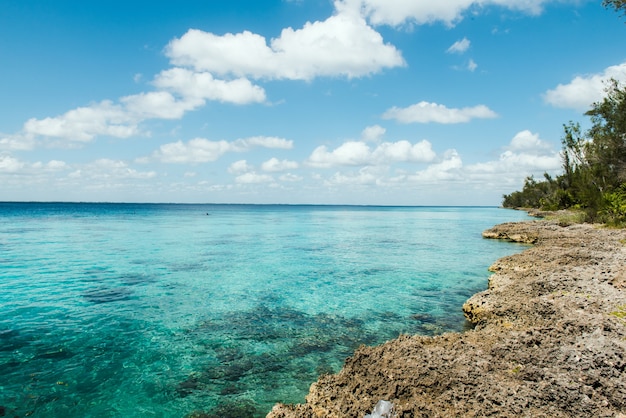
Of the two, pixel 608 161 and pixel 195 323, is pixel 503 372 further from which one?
pixel 608 161

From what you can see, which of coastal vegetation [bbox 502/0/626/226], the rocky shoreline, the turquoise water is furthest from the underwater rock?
coastal vegetation [bbox 502/0/626/226]

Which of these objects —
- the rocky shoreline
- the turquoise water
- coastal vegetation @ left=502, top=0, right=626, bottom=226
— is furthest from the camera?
coastal vegetation @ left=502, top=0, right=626, bottom=226

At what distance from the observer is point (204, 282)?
2028 centimetres

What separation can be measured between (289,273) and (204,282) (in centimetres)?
532

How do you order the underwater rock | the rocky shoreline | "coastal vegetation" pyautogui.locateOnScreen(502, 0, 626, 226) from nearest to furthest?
the underwater rock < the rocky shoreline < "coastal vegetation" pyautogui.locateOnScreen(502, 0, 626, 226)

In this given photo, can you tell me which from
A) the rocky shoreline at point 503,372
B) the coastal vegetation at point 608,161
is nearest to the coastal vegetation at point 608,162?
the coastal vegetation at point 608,161

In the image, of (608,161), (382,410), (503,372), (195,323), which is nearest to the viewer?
(382,410)

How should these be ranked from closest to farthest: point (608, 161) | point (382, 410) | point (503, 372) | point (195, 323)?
point (382, 410) < point (503, 372) < point (195, 323) < point (608, 161)

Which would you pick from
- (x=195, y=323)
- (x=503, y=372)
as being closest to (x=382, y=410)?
(x=503, y=372)

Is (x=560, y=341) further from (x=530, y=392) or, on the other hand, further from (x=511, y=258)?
(x=511, y=258)

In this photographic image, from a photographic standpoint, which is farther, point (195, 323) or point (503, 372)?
point (195, 323)

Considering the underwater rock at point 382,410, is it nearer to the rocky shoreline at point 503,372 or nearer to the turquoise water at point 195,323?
the rocky shoreline at point 503,372

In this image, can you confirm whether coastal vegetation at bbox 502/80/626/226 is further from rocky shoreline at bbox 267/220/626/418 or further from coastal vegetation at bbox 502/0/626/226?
rocky shoreline at bbox 267/220/626/418

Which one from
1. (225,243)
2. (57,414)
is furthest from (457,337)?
(225,243)
